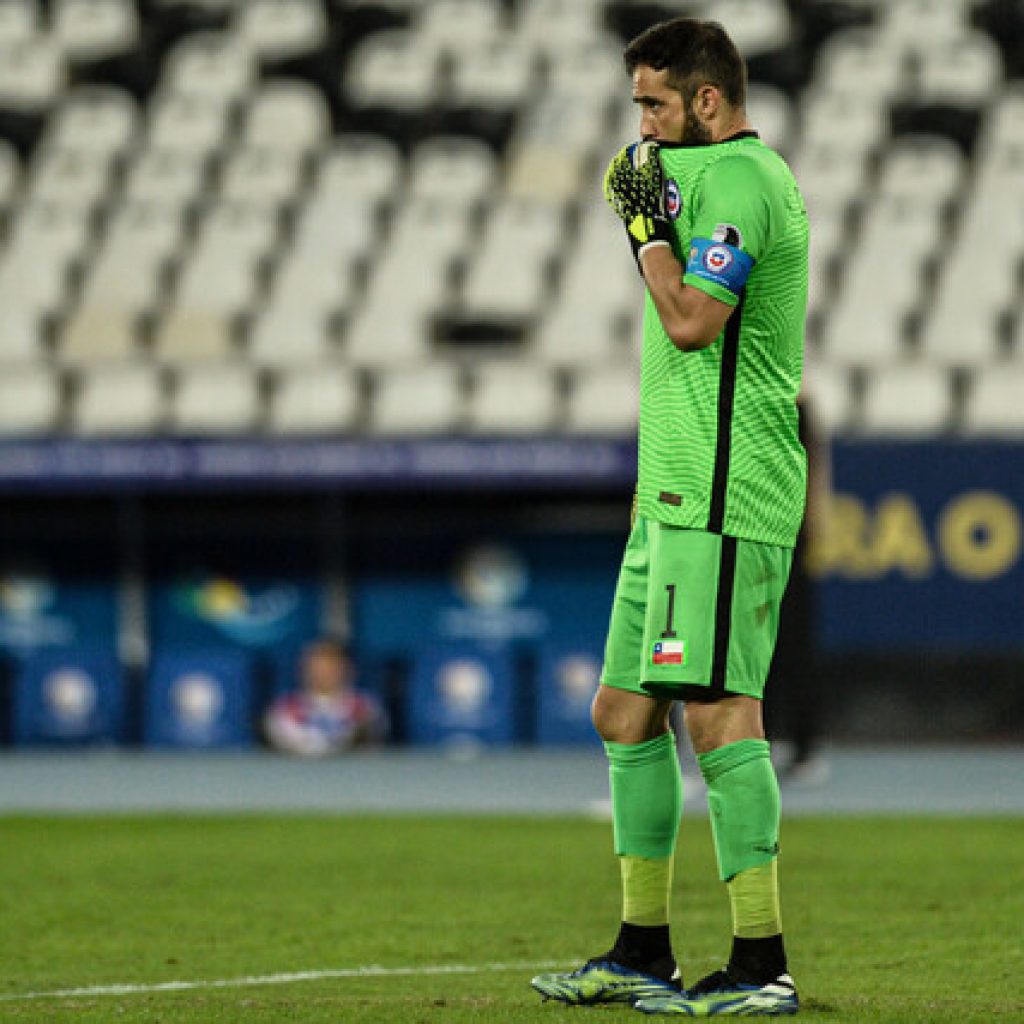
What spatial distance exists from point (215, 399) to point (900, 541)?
5089 millimetres

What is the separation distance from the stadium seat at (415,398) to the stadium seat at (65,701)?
2772 millimetres

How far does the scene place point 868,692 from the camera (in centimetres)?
1756

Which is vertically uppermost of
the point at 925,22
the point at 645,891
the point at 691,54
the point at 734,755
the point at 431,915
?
the point at 925,22

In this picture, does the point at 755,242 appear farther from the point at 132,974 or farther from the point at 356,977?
the point at 132,974

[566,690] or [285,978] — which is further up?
[285,978]

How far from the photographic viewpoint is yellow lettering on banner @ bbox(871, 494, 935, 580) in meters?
16.9

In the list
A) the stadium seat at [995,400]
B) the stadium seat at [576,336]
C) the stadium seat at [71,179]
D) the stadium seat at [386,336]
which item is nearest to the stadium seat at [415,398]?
the stadium seat at [386,336]

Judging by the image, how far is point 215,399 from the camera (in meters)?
18.2

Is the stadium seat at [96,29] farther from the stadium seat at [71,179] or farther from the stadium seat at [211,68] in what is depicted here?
the stadium seat at [71,179]

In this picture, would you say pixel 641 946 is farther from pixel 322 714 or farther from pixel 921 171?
pixel 921 171

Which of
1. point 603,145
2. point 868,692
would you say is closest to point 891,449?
point 868,692

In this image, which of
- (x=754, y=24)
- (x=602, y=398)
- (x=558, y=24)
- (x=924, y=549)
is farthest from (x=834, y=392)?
(x=558, y=24)

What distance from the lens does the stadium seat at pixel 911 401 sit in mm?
17234

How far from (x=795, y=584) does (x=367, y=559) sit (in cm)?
600
